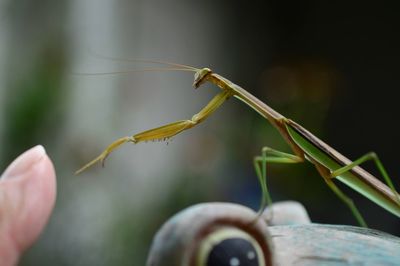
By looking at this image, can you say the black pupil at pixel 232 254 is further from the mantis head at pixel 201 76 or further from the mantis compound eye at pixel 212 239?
the mantis head at pixel 201 76

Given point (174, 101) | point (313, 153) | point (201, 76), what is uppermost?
point (201, 76)

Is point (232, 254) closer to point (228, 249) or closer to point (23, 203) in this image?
point (228, 249)

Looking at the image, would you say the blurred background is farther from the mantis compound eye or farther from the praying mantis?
the mantis compound eye

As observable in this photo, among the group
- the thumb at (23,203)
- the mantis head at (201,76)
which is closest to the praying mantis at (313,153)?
the mantis head at (201,76)

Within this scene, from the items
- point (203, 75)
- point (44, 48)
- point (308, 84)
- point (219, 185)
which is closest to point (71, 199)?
point (44, 48)

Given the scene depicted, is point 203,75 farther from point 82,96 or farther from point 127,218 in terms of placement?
point 82,96

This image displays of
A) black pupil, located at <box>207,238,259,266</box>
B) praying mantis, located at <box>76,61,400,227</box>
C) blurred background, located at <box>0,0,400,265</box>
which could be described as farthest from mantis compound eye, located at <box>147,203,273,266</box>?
blurred background, located at <box>0,0,400,265</box>

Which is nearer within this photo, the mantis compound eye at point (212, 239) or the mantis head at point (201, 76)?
the mantis compound eye at point (212, 239)

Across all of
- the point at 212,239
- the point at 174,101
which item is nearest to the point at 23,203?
the point at 212,239

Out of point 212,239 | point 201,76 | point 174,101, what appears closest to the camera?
point 212,239
